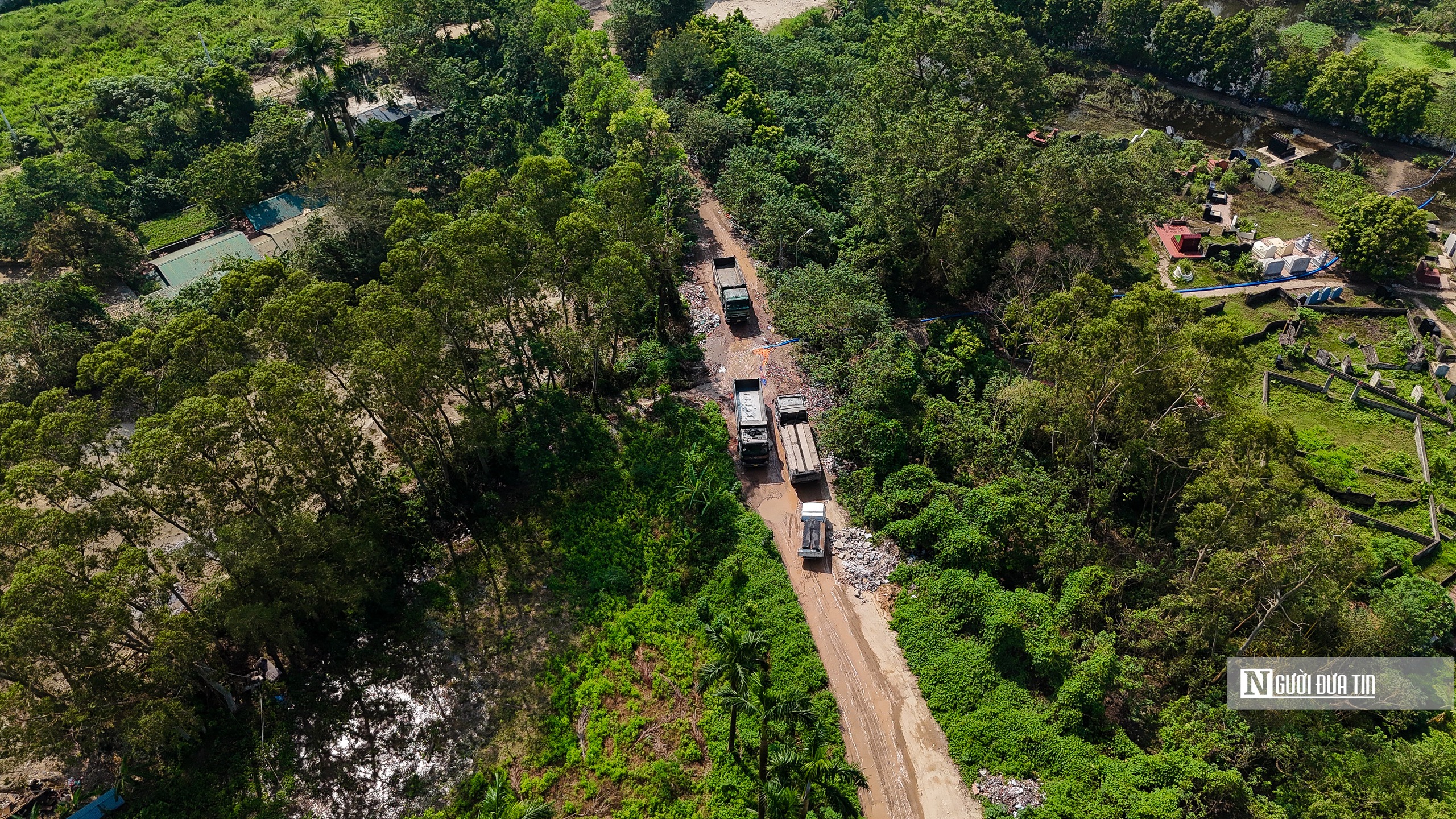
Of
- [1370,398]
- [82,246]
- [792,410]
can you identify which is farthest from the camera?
[82,246]

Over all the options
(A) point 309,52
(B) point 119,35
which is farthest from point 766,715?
(B) point 119,35

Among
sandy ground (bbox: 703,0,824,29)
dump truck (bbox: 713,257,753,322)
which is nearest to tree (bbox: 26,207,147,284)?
dump truck (bbox: 713,257,753,322)

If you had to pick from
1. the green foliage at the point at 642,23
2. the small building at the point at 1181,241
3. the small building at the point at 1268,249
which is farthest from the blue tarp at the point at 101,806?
the small building at the point at 1268,249

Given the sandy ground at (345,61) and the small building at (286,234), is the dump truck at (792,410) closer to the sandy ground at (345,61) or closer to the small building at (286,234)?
the small building at (286,234)

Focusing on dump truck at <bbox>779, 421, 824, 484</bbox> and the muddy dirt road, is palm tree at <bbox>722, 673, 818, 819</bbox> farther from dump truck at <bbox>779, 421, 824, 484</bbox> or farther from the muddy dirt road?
dump truck at <bbox>779, 421, 824, 484</bbox>

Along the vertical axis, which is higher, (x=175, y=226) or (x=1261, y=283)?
(x=175, y=226)

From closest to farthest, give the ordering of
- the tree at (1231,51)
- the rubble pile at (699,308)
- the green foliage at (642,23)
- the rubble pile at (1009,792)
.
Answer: the rubble pile at (1009,792) → the rubble pile at (699,308) → the tree at (1231,51) → the green foliage at (642,23)

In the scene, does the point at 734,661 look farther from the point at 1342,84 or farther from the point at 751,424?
the point at 1342,84
